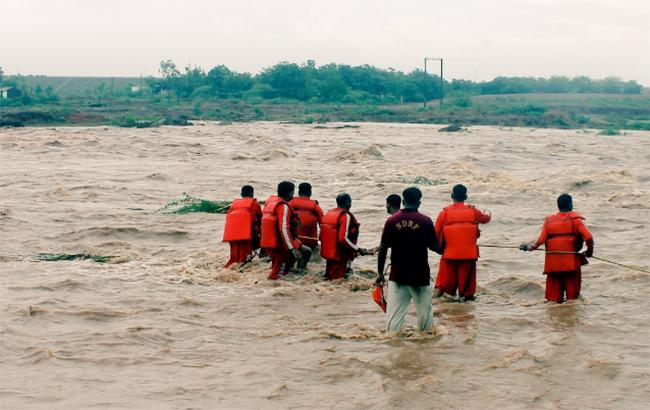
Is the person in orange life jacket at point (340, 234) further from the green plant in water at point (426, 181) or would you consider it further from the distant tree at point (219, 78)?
the distant tree at point (219, 78)

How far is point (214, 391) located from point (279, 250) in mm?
4046

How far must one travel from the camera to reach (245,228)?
11.8m

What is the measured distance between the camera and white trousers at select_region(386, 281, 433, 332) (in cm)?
873

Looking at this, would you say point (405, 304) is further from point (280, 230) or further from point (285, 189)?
point (285, 189)

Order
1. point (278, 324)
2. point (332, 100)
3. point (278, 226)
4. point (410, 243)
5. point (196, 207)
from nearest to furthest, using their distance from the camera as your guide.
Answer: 1. point (410, 243)
2. point (278, 324)
3. point (278, 226)
4. point (196, 207)
5. point (332, 100)

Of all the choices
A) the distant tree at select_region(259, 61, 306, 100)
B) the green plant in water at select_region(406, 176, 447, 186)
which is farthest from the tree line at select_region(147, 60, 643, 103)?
the green plant in water at select_region(406, 176, 447, 186)

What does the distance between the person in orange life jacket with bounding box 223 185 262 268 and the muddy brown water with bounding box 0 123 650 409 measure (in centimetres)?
33

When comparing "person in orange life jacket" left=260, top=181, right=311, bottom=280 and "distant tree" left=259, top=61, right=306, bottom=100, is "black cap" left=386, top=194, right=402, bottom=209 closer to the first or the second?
"person in orange life jacket" left=260, top=181, right=311, bottom=280

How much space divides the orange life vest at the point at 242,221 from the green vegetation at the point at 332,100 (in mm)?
38590

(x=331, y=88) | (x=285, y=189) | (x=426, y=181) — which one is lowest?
(x=426, y=181)

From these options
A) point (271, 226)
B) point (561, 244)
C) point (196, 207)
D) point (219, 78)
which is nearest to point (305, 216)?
point (271, 226)

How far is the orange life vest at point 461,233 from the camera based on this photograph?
1005cm

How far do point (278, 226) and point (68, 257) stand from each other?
4072 millimetres

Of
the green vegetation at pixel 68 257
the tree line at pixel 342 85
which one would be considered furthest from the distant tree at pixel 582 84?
the green vegetation at pixel 68 257
